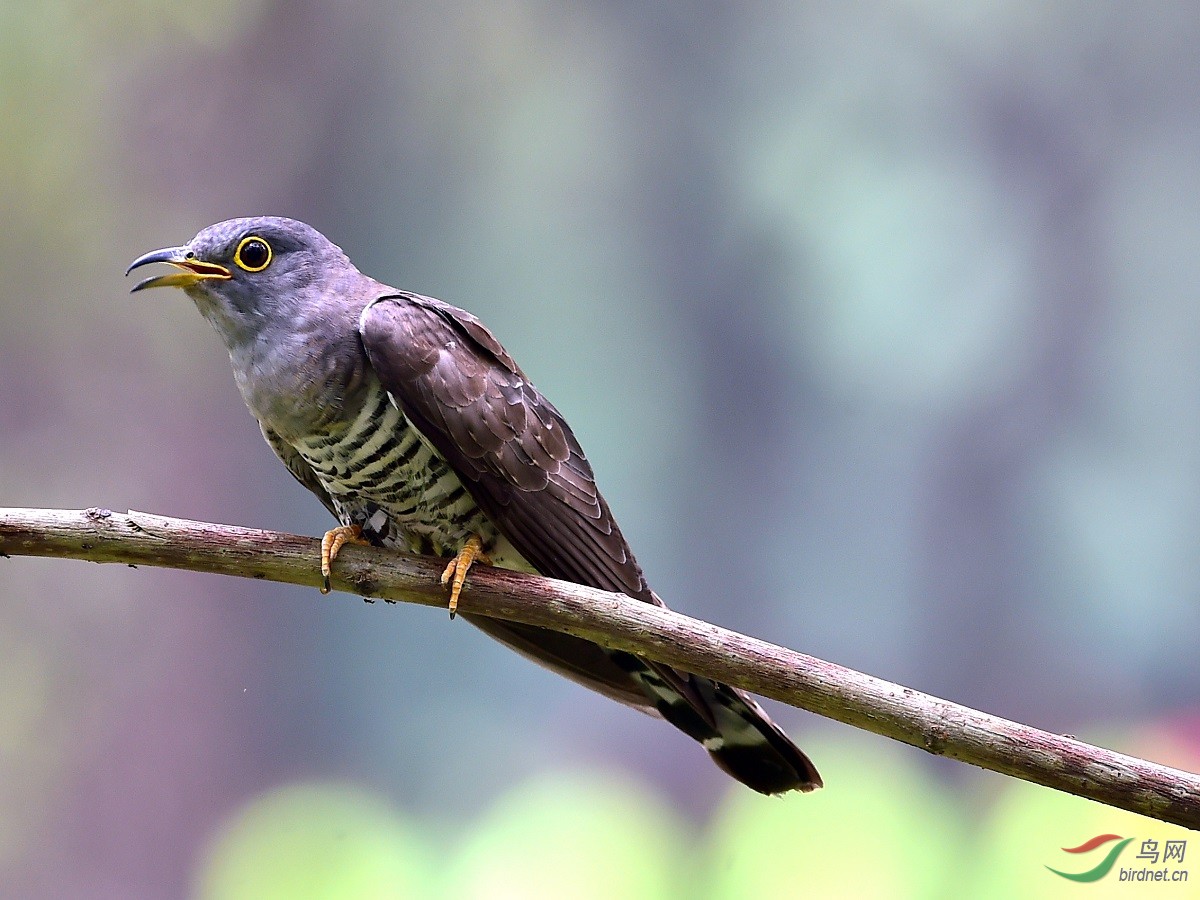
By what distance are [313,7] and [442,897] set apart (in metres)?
3.06

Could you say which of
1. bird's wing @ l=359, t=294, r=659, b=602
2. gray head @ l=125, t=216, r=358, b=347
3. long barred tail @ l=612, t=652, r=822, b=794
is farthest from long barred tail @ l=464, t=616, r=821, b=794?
gray head @ l=125, t=216, r=358, b=347

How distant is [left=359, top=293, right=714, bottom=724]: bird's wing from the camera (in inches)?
82.4

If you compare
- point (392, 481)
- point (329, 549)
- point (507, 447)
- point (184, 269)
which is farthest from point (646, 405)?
point (184, 269)

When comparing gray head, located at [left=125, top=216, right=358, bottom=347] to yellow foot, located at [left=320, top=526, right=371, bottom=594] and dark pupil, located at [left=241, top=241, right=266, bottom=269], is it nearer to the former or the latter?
dark pupil, located at [left=241, top=241, right=266, bottom=269]

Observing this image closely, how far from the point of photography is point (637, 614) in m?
1.96

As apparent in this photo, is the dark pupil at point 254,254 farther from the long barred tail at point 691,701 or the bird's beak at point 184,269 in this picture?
the long barred tail at point 691,701

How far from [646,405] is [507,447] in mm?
1384

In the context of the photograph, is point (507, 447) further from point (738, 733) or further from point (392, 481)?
point (738, 733)

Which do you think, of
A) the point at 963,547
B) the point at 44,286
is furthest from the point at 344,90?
the point at 963,547

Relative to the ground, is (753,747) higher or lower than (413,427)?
lower

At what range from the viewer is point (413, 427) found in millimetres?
2117

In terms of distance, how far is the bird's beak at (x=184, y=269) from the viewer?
213 cm

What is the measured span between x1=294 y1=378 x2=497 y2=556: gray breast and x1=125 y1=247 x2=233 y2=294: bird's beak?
41cm

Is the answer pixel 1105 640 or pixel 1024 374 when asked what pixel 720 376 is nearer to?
pixel 1024 374
